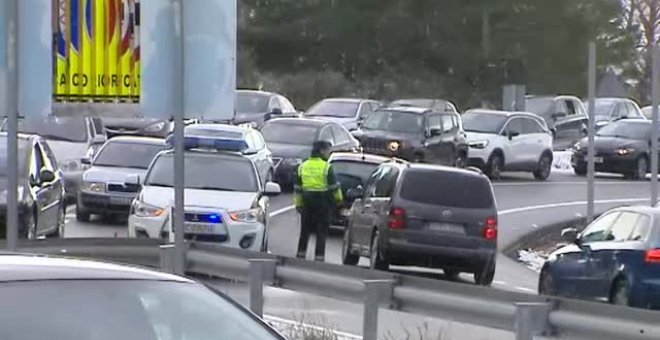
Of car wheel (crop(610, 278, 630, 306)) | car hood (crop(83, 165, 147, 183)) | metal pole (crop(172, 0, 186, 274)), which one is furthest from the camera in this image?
car hood (crop(83, 165, 147, 183))

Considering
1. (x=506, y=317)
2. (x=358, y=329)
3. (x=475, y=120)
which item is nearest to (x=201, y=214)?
(x=358, y=329)

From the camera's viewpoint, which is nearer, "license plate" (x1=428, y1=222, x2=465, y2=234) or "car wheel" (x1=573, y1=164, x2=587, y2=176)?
"license plate" (x1=428, y1=222, x2=465, y2=234)

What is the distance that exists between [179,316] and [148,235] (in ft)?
49.7

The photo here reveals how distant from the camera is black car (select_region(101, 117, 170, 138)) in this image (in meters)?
36.9

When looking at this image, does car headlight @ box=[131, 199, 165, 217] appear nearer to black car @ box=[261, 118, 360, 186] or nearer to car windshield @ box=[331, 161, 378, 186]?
car windshield @ box=[331, 161, 378, 186]

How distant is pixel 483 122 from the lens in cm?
4375

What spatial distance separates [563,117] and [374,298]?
45.0 m

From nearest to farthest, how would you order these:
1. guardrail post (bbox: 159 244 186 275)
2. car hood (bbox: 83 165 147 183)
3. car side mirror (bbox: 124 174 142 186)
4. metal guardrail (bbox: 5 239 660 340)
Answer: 1. metal guardrail (bbox: 5 239 660 340)
2. guardrail post (bbox: 159 244 186 275)
3. car side mirror (bbox: 124 174 142 186)
4. car hood (bbox: 83 165 147 183)

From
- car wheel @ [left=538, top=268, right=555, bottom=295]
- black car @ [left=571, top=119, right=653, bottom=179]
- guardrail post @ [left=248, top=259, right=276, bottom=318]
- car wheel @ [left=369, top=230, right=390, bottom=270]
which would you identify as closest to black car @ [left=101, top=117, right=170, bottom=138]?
black car @ [left=571, top=119, right=653, bottom=179]

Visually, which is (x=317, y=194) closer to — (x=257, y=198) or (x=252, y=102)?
(x=257, y=198)

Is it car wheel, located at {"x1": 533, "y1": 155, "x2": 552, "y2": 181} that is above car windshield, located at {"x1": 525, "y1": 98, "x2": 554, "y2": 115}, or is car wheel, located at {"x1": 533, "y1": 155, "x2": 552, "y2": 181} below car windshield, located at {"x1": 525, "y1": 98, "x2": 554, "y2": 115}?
below

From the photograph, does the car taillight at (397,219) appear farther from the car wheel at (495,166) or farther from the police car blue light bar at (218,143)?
the car wheel at (495,166)

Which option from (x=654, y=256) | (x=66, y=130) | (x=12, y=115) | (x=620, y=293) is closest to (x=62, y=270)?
(x=12, y=115)

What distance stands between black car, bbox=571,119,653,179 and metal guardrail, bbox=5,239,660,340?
30773 millimetres
